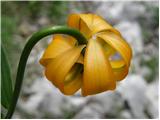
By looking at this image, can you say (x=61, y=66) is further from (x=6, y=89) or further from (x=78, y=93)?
(x=78, y=93)

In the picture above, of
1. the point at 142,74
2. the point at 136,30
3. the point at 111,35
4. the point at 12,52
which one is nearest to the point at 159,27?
the point at 136,30

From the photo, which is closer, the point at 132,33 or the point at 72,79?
the point at 72,79

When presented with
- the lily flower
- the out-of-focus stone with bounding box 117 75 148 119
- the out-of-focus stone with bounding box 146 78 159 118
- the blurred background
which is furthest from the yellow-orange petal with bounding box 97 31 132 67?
the out-of-focus stone with bounding box 146 78 159 118

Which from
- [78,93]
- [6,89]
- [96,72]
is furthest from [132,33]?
[96,72]

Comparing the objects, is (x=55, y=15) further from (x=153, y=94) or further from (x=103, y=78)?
(x=103, y=78)

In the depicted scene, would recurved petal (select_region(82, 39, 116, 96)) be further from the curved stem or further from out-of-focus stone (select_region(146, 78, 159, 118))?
out-of-focus stone (select_region(146, 78, 159, 118))

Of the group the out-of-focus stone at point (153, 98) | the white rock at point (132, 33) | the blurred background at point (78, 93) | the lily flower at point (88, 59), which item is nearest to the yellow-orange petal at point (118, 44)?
the lily flower at point (88, 59)
